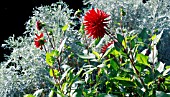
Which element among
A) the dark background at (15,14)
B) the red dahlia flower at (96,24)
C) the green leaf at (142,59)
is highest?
the dark background at (15,14)

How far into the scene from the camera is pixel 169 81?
154cm

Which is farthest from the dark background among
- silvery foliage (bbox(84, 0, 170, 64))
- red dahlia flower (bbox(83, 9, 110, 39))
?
red dahlia flower (bbox(83, 9, 110, 39))

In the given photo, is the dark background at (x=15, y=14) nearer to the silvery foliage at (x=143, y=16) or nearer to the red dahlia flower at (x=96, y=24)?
the silvery foliage at (x=143, y=16)

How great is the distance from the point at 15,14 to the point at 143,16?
8.12 ft

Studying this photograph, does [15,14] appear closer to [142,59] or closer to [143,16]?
[143,16]

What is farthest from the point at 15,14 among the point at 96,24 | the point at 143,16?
the point at 96,24

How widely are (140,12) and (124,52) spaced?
1422mm

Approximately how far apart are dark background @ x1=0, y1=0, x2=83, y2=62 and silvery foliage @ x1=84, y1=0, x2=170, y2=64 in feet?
6.23

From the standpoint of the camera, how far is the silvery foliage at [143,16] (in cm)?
267

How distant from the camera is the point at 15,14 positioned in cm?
480

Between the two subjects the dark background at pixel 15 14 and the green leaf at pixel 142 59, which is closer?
the green leaf at pixel 142 59

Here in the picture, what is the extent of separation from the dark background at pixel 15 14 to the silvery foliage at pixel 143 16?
1898 mm

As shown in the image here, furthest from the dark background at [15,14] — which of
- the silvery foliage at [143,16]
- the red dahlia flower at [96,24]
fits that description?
the red dahlia flower at [96,24]

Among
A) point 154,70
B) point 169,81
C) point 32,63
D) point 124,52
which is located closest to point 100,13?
point 124,52
